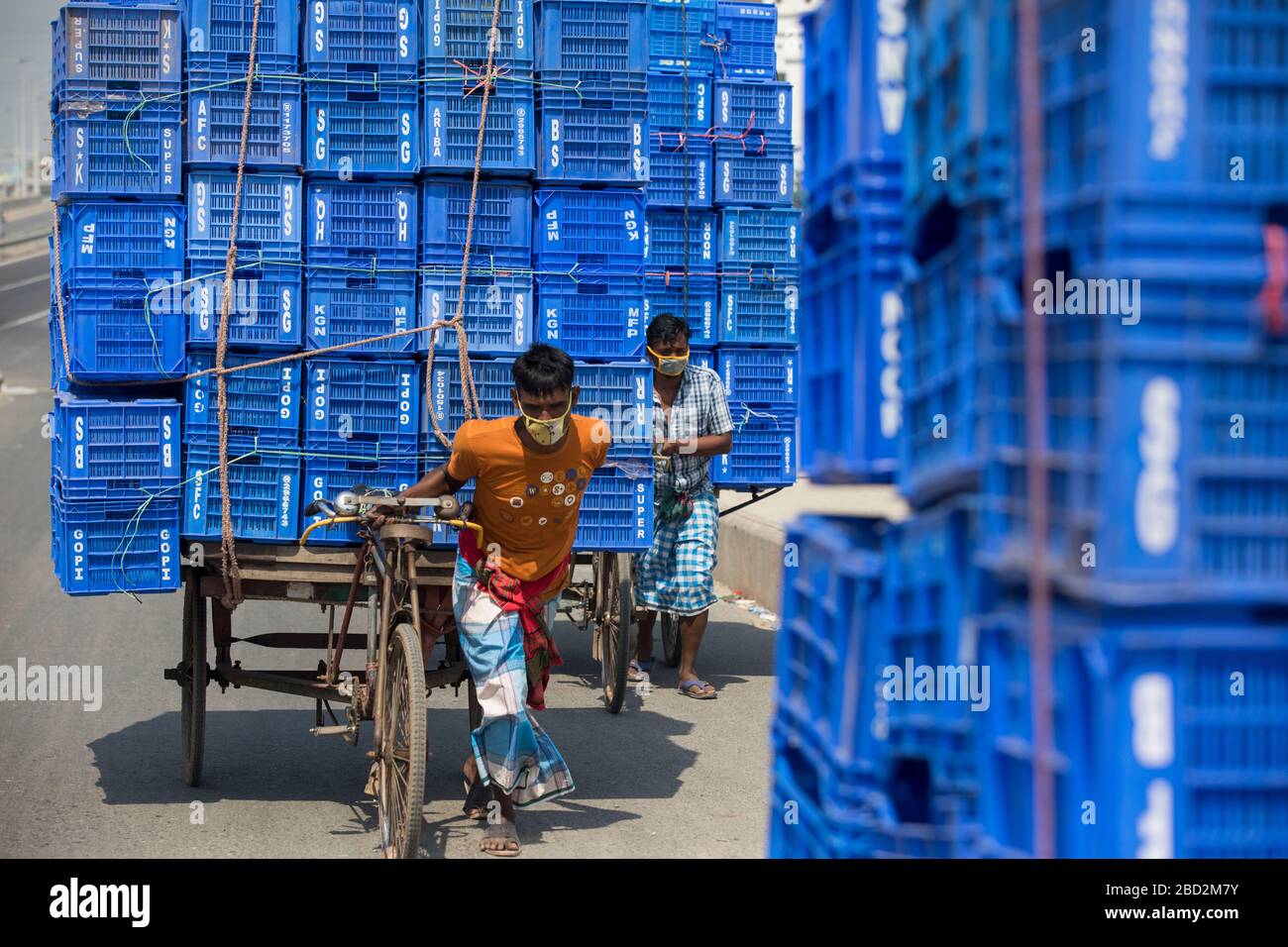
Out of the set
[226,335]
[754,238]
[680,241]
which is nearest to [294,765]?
[226,335]

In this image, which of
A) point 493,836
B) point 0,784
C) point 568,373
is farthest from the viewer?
point 0,784

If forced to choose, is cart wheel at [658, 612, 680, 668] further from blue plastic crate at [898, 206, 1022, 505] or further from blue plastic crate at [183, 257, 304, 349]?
blue plastic crate at [898, 206, 1022, 505]

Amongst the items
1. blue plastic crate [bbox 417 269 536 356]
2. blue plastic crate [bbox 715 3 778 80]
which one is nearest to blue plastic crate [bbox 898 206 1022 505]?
blue plastic crate [bbox 417 269 536 356]

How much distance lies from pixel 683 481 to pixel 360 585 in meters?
3.54

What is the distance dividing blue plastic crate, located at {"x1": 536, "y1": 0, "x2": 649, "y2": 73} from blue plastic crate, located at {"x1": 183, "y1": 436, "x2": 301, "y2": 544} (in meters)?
2.03

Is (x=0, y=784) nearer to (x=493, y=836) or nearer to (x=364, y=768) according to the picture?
(x=364, y=768)

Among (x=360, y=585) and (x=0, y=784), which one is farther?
(x=0, y=784)

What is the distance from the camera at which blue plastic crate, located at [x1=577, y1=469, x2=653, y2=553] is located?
688 cm

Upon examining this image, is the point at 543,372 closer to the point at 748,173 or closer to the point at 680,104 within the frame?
the point at 748,173

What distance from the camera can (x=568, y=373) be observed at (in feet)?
18.9

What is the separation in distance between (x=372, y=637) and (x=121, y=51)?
268 centimetres
